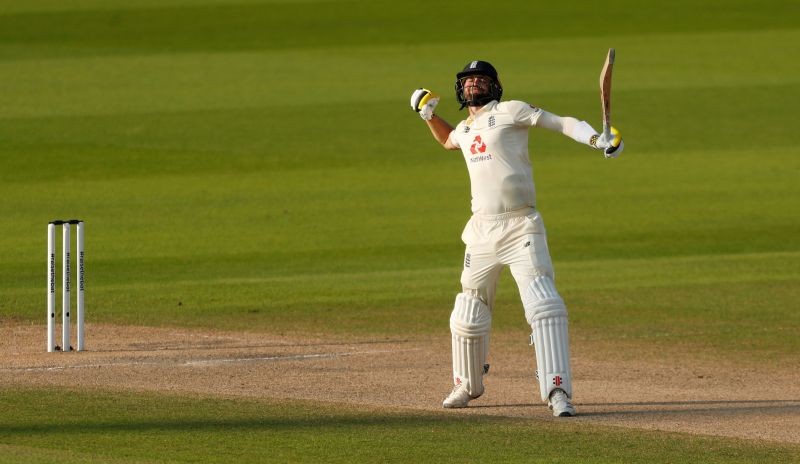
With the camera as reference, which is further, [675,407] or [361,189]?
[361,189]

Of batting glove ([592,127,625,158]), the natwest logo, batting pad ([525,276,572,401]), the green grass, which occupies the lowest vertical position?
the green grass

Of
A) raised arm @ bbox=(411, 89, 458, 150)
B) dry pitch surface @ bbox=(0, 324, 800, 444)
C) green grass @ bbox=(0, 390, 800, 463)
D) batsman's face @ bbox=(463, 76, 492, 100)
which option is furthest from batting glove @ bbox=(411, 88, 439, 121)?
green grass @ bbox=(0, 390, 800, 463)

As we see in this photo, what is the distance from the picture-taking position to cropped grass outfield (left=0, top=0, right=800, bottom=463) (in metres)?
8.68

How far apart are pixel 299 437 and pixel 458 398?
144 cm

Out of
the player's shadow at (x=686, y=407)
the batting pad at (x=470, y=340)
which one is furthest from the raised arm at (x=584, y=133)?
the player's shadow at (x=686, y=407)

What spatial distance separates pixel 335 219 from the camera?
2066 cm

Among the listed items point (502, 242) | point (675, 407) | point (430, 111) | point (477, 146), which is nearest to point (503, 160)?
point (477, 146)

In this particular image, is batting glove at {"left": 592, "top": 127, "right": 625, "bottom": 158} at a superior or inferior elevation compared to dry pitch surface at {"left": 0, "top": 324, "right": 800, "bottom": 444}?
superior

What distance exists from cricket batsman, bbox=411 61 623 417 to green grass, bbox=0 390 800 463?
47 centimetres

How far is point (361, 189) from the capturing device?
74.9 ft

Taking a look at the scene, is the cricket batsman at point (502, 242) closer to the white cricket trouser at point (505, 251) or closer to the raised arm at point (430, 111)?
the white cricket trouser at point (505, 251)

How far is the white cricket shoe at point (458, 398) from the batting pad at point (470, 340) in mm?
26

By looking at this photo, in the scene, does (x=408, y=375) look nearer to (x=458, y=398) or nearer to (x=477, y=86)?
(x=458, y=398)

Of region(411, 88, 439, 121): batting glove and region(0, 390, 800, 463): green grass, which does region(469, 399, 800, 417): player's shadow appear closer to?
region(0, 390, 800, 463): green grass
